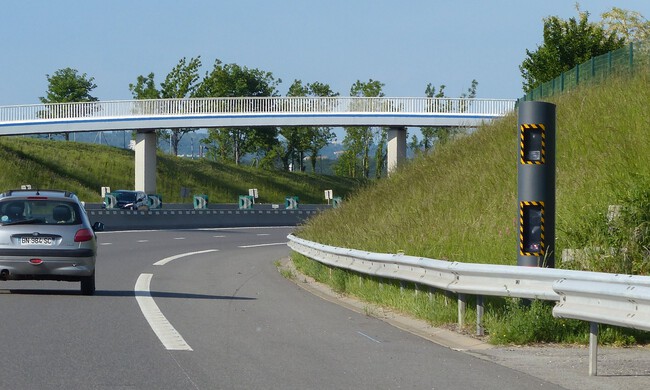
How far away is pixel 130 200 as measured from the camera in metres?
68.6

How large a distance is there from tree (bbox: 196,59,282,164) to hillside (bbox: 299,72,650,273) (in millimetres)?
90135

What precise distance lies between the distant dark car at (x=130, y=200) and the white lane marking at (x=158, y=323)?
48.4 meters

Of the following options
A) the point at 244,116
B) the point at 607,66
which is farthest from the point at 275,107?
the point at 607,66

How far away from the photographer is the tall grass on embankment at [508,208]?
14.3 m

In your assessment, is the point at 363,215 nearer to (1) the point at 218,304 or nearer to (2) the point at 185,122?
(1) the point at 218,304

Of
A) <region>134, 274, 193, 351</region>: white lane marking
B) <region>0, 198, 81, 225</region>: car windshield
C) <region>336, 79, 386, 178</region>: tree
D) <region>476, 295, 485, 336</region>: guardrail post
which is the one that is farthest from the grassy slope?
<region>476, 295, 485, 336</region>: guardrail post

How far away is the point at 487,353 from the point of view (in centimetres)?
1126

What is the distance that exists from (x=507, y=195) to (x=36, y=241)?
8750 mm

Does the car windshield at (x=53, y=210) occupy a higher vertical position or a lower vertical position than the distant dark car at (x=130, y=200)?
higher

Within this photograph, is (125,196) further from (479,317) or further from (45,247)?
(479,317)

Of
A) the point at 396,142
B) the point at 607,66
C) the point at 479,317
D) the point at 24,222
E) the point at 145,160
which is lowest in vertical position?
the point at 479,317

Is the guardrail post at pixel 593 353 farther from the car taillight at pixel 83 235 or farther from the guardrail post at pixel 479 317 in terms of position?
the car taillight at pixel 83 235

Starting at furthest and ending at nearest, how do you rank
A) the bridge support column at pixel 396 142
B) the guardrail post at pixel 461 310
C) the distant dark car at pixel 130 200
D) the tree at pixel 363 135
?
the tree at pixel 363 135 → the distant dark car at pixel 130 200 → the bridge support column at pixel 396 142 → the guardrail post at pixel 461 310

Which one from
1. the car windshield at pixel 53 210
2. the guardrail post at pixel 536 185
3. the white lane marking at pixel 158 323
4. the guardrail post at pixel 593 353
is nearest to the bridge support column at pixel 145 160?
the white lane marking at pixel 158 323
